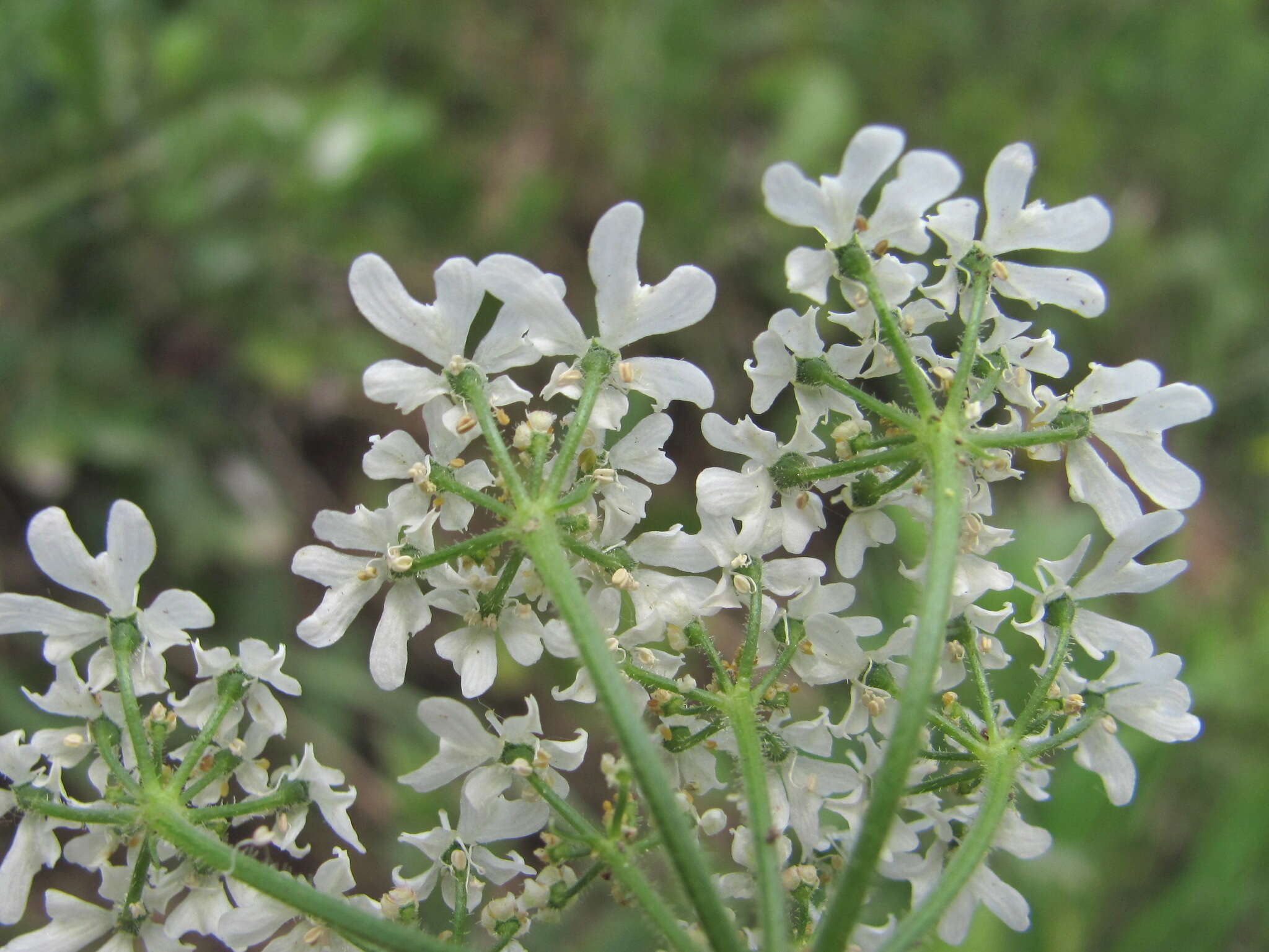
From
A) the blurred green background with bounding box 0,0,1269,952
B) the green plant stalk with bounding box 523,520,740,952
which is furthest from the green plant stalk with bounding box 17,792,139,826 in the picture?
the blurred green background with bounding box 0,0,1269,952

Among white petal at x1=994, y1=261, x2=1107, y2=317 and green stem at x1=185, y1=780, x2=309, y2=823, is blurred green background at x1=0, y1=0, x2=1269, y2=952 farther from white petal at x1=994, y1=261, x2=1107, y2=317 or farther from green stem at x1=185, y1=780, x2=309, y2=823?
green stem at x1=185, y1=780, x2=309, y2=823

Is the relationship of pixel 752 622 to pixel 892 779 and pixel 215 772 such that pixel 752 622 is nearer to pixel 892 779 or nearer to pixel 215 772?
pixel 892 779

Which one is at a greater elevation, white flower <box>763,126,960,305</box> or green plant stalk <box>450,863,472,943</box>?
white flower <box>763,126,960,305</box>

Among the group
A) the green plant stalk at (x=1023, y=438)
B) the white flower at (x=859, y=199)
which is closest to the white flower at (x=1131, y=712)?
the green plant stalk at (x=1023, y=438)

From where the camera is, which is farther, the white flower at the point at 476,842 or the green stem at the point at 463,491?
the white flower at the point at 476,842

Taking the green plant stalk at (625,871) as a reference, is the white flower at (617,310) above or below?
above

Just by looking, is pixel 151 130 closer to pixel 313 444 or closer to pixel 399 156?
pixel 399 156

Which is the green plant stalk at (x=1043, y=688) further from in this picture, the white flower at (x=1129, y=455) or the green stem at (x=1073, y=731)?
the white flower at (x=1129, y=455)

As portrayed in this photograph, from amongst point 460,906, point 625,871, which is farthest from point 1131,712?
point 460,906

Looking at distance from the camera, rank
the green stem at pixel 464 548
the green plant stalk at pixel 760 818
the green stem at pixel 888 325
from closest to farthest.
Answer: the green plant stalk at pixel 760 818, the green stem at pixel 464 548, the green stem at pixel 888 325
